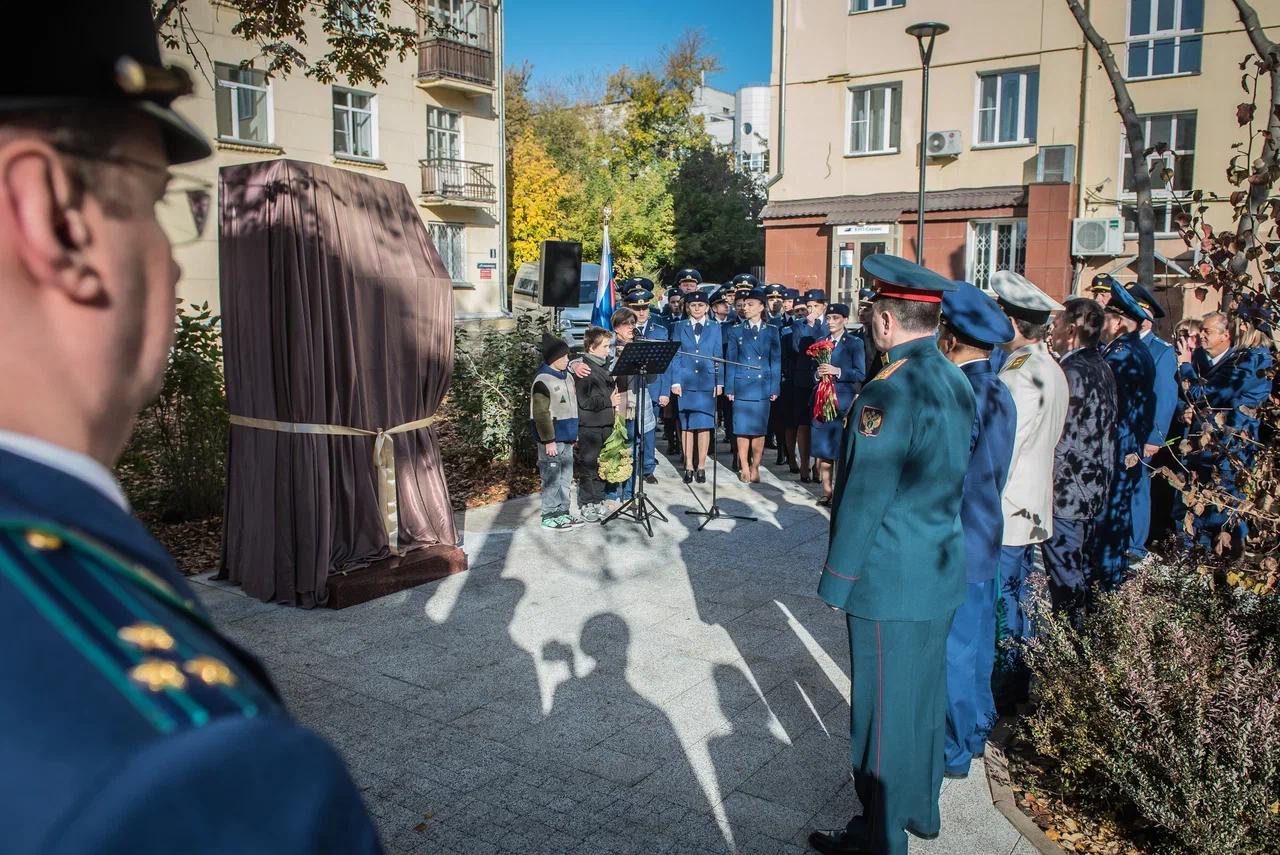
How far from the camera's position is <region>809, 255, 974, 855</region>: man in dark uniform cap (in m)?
3.57

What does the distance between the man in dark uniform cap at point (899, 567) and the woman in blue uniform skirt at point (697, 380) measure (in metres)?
7.44

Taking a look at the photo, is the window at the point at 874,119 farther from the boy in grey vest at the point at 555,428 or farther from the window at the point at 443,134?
the boy in grey vest at the point at 555,428

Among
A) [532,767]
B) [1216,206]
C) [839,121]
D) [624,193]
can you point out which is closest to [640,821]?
[532,767]

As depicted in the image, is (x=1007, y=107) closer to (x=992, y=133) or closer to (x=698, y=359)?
(x=992, y=133)

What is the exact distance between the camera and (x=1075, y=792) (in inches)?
162

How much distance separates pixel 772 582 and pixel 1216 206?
18936 mm

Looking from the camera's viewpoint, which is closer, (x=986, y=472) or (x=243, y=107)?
(x=986, y=472)

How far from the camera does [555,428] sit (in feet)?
29.4

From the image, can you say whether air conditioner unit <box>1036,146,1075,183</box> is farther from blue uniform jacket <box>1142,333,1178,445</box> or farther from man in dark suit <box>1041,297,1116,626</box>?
man in dark suit <box>1041,297,1116,626</box>

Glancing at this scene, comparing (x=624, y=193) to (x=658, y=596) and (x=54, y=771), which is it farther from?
(x=54, y=771)

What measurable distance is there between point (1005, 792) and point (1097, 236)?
20.7 m

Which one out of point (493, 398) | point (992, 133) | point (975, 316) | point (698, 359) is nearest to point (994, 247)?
point (992, 133)

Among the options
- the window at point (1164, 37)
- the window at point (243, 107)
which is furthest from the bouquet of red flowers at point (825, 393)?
the window at point (1164, 37)

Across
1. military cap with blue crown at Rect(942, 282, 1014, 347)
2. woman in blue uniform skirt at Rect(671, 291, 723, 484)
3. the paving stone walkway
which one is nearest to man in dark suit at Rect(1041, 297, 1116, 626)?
the paving stone walkway
